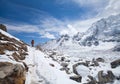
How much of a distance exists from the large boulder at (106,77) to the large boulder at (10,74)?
127 ft

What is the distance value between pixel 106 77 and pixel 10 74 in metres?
43.9

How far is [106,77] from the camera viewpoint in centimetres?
4806

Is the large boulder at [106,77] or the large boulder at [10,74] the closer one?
the large boulder at [10,74]

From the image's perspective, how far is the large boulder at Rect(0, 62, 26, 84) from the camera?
10328mm

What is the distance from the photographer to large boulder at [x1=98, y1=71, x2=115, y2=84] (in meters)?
45.8

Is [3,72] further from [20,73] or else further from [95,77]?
[95,77]

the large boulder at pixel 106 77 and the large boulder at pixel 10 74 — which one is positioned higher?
the large boulder at pixel 10 74

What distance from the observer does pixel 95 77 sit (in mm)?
46750

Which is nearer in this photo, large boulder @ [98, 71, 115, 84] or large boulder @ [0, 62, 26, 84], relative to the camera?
→ large boulder @ [0, 62, 26, 84]

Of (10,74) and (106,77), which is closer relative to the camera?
(10,74)

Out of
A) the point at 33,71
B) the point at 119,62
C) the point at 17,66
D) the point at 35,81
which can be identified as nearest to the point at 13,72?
the point at 17,66

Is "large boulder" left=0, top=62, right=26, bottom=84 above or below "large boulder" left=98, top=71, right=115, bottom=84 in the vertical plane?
above

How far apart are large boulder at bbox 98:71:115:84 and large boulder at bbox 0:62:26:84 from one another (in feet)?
127

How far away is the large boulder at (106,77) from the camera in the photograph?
45.8 m
